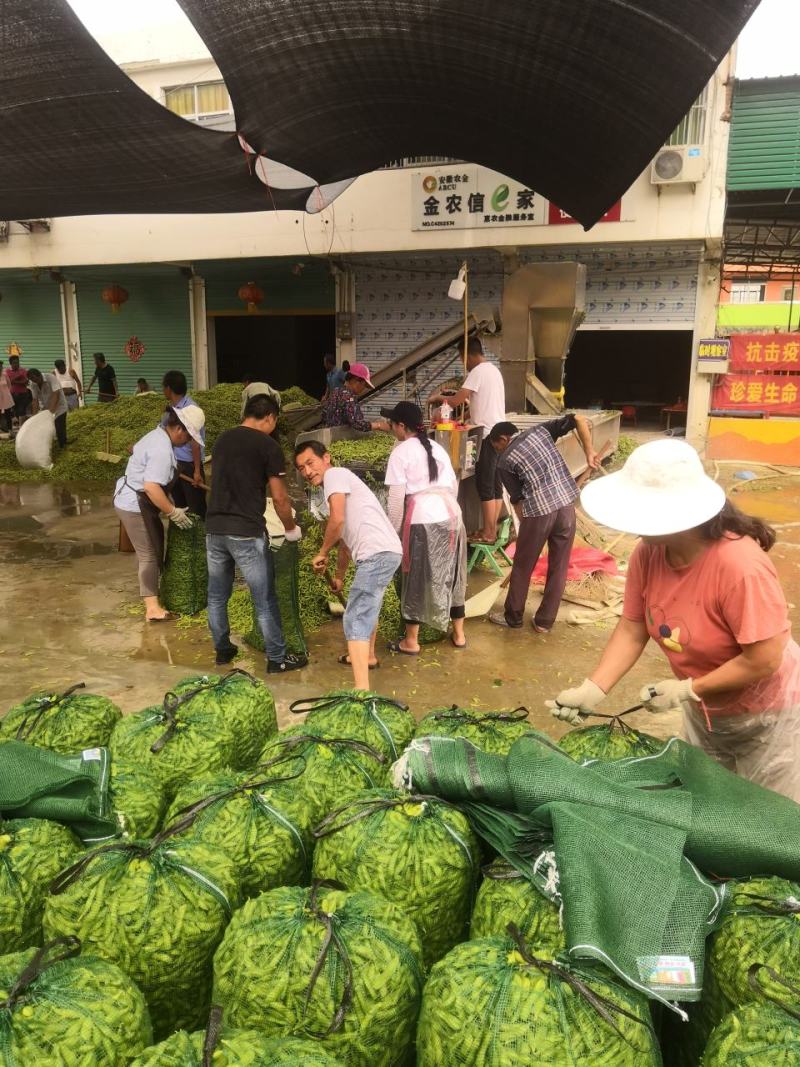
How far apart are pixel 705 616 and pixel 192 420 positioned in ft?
16.7

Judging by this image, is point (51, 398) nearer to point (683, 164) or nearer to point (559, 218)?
point (559, 218)

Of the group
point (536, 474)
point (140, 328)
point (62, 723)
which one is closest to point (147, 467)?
point (536, 474)

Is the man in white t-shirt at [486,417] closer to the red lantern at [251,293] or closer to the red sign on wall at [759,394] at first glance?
the red sign on wall at [759,394]

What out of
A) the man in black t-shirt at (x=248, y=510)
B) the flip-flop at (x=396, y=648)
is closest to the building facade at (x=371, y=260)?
the flip-flop at (x=396, y=648)

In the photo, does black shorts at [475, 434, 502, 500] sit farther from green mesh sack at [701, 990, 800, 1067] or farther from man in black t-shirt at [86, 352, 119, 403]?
man in black t-shirt at [86, 352, 119, 403]

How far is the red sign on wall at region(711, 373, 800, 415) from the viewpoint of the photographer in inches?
492

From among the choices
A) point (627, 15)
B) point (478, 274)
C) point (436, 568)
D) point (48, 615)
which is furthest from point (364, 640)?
point (478, 274)

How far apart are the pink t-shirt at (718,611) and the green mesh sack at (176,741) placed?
1.37 meters

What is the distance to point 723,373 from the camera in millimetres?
13086

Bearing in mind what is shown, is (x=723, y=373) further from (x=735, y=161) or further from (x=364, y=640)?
(x=364, y=640)

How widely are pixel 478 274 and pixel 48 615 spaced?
11.3m

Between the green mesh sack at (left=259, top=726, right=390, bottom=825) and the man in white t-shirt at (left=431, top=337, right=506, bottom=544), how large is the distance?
526 centimetres

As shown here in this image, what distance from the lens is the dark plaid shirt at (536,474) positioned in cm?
570

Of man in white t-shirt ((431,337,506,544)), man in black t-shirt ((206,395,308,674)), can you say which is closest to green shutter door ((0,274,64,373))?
man in white t-shirt ((431,337,506,544))
